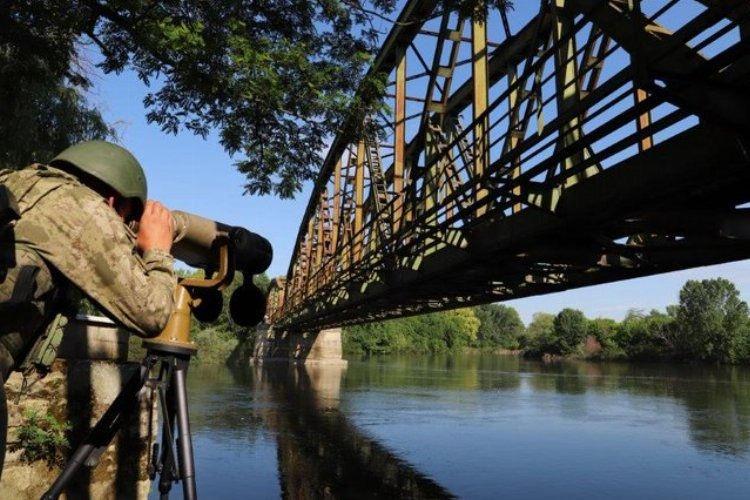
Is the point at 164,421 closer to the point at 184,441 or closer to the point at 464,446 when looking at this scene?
the point at 184,441

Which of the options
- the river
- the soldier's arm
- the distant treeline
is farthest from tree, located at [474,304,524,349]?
the soldier's arm

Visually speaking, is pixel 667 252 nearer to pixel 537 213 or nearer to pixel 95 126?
pixel 537 213

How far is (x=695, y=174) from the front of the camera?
517cm

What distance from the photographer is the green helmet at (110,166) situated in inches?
78.5

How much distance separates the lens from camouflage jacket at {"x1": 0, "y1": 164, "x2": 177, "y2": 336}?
180 cm

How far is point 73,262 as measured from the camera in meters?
1.80

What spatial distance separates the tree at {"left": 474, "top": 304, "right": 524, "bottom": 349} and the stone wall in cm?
12238

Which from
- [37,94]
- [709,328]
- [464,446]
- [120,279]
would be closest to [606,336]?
[709,328]

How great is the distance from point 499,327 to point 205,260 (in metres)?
170

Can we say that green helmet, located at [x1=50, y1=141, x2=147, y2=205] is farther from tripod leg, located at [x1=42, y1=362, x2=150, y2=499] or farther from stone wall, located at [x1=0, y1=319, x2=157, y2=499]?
stone wall, located at [x1=0, y1=319, x2=157, y2=499]

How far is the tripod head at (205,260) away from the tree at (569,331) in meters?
90.3

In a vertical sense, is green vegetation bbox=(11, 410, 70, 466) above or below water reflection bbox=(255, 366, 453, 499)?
above

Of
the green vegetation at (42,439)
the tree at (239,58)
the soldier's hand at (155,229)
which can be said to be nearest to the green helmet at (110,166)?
the soldier's hand at (155,229)

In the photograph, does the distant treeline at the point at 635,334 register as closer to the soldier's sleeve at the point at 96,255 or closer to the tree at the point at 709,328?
the tree at the point at 709,328
